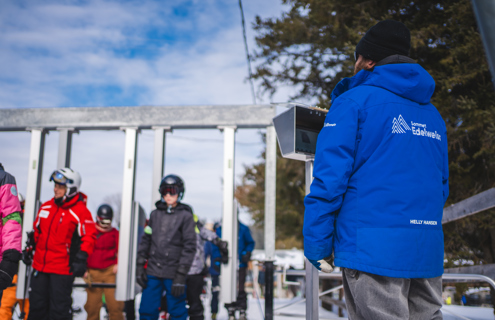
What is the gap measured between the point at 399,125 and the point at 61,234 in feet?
13.2

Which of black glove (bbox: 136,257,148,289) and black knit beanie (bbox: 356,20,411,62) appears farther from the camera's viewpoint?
black glove (bbox: 136,257,148,289)

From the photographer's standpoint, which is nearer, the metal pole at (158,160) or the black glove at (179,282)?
the black glove at (179,282)

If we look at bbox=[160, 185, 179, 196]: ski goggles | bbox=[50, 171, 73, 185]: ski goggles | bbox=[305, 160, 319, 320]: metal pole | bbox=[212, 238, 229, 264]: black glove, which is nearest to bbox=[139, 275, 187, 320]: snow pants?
bbox=[212, 238, 229, 264]: black glove

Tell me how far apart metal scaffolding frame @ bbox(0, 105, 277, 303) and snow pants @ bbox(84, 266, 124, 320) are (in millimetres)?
858

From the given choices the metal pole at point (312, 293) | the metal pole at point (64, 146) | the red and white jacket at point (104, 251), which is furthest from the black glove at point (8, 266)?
→ the red and white jacket at point (104, 251)

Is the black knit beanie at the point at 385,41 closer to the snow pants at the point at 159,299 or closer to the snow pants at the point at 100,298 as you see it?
the snow pants at the point at 159,299

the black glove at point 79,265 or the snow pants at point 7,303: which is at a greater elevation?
the black glove at point 79,265

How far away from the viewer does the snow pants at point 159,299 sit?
4.75 meters

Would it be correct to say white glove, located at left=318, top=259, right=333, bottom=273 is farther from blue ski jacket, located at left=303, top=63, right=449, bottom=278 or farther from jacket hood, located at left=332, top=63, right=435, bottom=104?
jacket hood, located at left=332, top=63, right=435, bottom=104

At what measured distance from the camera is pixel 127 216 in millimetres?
5922

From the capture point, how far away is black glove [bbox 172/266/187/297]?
4734 millimetres

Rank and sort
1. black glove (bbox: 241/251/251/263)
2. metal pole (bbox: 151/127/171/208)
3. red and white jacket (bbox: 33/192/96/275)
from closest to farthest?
red and white jacket (bbox: 33/192/96/275), metal pole (bbox: 151/127/171/208), black glove (bbox: 241/251/251/263)

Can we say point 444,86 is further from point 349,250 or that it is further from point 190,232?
point 349,250

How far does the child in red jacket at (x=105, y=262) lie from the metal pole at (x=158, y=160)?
1.63 m
